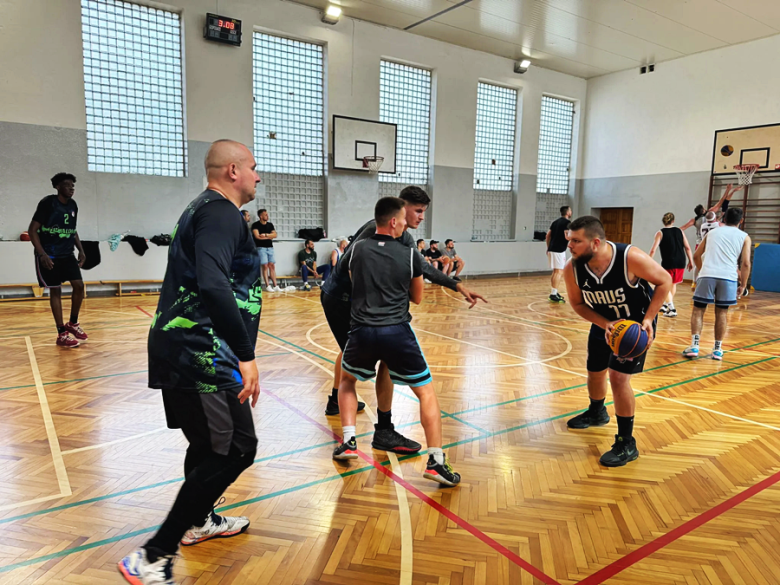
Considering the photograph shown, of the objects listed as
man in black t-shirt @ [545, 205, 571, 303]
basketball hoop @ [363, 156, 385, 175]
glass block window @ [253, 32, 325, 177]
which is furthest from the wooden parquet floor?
basketball hoop @ [363, 156, 385, 175]

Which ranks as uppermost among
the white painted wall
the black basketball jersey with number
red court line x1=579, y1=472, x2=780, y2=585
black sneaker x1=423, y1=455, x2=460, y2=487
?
the white painted wall

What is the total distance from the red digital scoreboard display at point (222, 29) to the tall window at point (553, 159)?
1058cm

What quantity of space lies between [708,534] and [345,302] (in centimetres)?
260

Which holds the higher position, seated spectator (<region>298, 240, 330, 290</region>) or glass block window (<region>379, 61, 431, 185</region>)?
glass block window (<region>379, 61, 431, 185</region>)

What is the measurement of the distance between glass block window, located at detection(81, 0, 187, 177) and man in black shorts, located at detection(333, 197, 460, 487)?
394 inches

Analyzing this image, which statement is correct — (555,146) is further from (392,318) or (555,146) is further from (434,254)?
(392,318)

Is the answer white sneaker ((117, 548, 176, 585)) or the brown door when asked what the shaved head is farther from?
the brown door

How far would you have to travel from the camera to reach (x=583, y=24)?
13.4 metres

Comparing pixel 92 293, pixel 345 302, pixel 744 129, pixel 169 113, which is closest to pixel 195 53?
pixel 169 113

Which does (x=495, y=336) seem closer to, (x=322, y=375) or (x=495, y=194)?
(x=322, y=375)

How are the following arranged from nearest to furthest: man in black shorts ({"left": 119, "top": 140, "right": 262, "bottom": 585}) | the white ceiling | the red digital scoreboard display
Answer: man in black shorts ({"left": 119, "top": 140, "right": 262, "bottom": 585}) < the red digital scoreboard display < the white ceiling

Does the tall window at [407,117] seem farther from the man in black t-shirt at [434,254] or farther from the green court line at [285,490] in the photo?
the green court line at [285,490]

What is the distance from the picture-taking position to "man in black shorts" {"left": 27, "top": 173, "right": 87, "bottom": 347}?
611 cm

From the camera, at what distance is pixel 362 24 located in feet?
44.4
